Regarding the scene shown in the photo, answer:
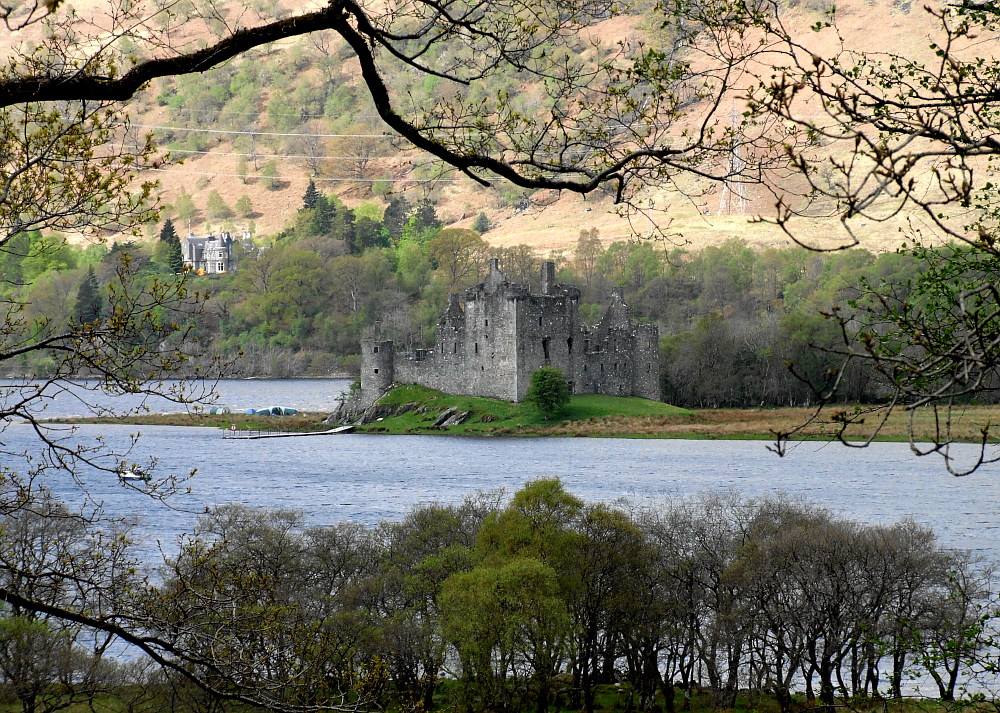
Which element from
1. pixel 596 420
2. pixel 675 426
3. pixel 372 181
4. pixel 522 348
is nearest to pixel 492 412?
pixel 522 348

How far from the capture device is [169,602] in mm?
9664

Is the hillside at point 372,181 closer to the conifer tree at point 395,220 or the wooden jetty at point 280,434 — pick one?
the conifer tree at point 395,220

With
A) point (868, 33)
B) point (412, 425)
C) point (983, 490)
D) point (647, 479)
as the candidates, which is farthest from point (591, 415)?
point (868, 33)

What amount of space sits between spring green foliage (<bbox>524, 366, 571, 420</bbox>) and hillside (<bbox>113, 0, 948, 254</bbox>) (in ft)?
138

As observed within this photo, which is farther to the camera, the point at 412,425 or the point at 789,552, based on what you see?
the point at 412,425

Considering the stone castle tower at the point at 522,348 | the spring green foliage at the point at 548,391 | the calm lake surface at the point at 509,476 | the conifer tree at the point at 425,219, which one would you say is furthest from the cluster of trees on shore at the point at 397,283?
the calm lake surface at the point at 509,476

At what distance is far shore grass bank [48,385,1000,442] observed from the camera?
58562mm

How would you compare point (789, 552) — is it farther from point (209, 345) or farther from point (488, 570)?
point (209, 345)

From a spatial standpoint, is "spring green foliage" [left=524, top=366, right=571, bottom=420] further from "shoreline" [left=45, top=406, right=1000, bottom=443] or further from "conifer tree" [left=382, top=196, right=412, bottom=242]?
"conifer tree" [left=382, top=196, right=412, bottom=242]

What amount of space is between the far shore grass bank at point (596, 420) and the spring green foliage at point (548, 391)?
446 millimetres

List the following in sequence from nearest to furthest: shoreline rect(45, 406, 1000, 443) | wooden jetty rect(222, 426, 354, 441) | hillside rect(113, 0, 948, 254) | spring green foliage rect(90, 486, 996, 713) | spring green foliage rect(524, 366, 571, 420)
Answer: spring green foliage rect(90, 486, 996, 713)
shoreline rect(45, 406, 1000, 443)
spring green foliage rect(524, 366, 571, 420)
wooden jetty rect(222, 426, 354, 441)
hillside rect(113, 0, 948, 254)

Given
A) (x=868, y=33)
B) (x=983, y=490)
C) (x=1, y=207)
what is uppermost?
(x=868, y=33)

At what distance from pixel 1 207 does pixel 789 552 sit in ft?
71.2

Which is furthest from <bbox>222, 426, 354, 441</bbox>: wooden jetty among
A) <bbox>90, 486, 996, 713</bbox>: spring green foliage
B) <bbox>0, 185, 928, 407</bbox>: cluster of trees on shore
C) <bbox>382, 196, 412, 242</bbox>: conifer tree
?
<bbox>382, 196, 412, 242</bbox>: conifer tree
